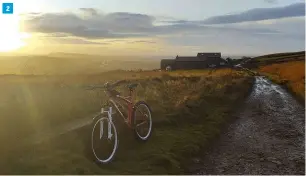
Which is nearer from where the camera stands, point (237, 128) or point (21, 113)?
point (21, 113)

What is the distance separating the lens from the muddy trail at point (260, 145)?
1071cm

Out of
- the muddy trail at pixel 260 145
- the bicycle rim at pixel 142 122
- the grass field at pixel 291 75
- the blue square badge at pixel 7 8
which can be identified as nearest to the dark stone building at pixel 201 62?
the grass field at pixel 291 75

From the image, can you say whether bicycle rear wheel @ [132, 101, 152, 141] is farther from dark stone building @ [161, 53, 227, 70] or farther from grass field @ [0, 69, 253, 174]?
dark stone building @ [161, 53, 227, 70]

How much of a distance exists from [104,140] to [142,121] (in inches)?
84.0

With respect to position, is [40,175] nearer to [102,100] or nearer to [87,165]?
[87,165]

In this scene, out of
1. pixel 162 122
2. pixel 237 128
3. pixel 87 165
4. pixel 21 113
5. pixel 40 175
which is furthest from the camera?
pixel 237 128

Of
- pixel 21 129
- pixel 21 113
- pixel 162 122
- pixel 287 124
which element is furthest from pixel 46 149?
pixel 287 124

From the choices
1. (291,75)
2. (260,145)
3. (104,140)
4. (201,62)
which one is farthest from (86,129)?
(201,62)

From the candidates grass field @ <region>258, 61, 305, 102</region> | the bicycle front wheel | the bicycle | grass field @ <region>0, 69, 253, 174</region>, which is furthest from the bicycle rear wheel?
grass field @ <region>258, 61, 305, 102</region>

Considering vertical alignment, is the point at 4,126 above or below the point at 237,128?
above

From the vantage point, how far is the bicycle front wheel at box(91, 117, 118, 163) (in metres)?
Answer: 10.1

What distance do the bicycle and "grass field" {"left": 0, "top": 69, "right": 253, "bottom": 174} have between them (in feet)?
0.95

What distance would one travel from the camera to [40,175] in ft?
29.1

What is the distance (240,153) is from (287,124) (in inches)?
222
